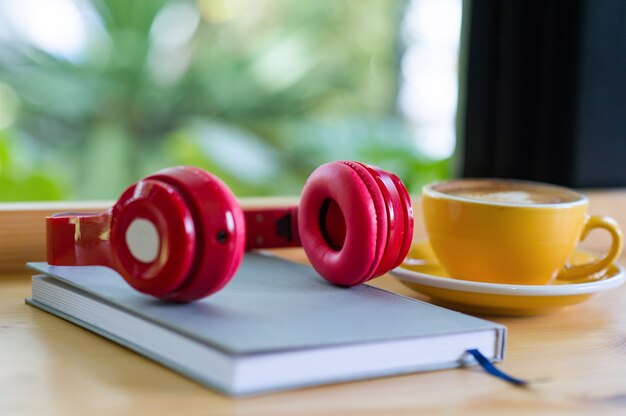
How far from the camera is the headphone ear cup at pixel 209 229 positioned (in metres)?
0.52

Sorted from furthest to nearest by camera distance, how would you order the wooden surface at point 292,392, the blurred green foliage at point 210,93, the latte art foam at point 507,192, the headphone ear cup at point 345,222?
1. the blurred green foliage at point 210,93
2. the latte art foam at point 507,192
3. the headphone ear cup at point 345,222
4. the wooden surface at point 292,392

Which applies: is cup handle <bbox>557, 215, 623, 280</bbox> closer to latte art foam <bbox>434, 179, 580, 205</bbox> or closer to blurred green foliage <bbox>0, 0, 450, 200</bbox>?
latte art foam <bbox>434, 179, 580, 205</bbox>

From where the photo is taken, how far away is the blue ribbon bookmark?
52cm

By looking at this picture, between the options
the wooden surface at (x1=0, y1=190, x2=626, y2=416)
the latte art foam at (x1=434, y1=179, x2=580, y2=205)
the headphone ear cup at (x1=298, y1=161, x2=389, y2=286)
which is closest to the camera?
the wooden surface at (x1=0, y1=190, x2=626, y2=416)

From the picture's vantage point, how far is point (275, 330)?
0.50 m

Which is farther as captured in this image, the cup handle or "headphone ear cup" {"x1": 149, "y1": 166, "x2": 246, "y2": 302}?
the cup handle

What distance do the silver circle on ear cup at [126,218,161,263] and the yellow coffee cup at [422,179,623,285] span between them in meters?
0.28

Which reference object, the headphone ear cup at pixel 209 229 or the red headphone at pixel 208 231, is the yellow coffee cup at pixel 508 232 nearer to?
the red headphone at pixel 208 231

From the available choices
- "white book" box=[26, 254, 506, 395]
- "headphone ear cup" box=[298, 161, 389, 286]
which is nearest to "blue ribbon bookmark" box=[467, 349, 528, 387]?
"white book" box=[26, 254, 506, 395]

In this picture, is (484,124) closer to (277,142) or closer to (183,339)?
(183,339)

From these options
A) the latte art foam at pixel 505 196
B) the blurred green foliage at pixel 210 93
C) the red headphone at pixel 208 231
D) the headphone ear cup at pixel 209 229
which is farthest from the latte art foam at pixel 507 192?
the blurred green foliage at pixel 210 93

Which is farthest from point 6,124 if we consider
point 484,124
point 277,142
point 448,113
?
point 484,124

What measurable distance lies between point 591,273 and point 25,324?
0.49 metres

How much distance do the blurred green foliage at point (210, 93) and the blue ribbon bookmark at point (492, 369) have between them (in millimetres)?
3020
